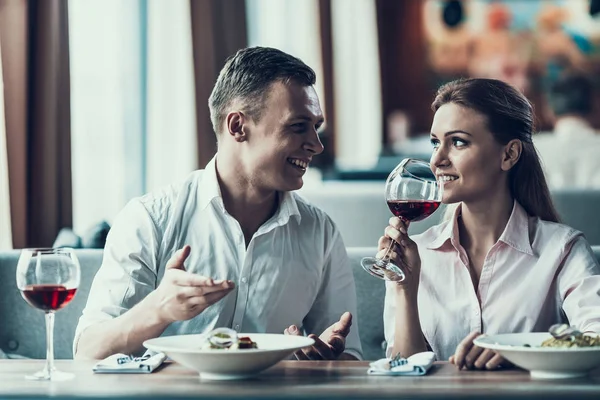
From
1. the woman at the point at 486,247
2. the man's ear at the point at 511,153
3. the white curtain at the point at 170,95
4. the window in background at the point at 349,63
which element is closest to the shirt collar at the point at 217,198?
the woman at the point at 486,247

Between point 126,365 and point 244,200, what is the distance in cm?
85

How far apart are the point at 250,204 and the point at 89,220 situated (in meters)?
1.88

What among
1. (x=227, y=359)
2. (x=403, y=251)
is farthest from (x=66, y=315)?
(x=227, y=359)

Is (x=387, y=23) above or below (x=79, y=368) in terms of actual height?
above

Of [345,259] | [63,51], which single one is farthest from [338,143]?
[345,259]

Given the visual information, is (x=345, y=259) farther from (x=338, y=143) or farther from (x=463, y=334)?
(x=338, y=143)

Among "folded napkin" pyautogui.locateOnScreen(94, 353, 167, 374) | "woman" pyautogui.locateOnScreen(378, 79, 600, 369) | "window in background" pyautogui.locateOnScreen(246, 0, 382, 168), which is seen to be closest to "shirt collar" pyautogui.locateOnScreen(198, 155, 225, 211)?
"woman" pyautogui.locateOnScreen(378, 79, 600, 369)

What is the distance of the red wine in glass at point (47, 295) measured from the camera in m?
1.76

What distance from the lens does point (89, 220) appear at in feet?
14.2

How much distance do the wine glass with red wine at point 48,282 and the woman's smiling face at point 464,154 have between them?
105 cm

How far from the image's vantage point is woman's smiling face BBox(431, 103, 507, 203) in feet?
8.16

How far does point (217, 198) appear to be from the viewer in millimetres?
2578

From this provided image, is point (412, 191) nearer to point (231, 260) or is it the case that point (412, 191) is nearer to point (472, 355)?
point (472, 355)

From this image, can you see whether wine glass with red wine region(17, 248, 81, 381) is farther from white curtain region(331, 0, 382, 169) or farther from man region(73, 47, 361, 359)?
white curtain region(331, 0, 382, 169)
